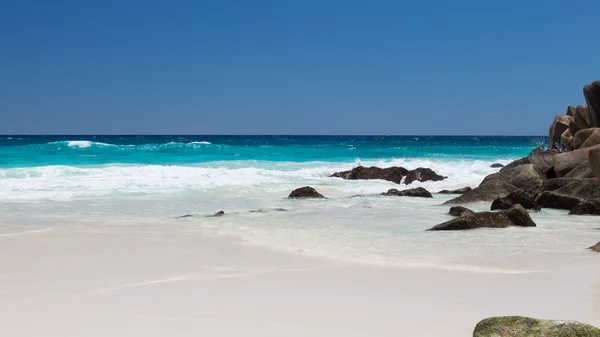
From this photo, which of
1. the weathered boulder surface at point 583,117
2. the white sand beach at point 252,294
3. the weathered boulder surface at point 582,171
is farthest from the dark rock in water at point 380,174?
the white sand beach at point 252,294

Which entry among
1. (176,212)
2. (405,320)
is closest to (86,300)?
(405,320)

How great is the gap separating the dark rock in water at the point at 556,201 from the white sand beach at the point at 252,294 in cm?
588

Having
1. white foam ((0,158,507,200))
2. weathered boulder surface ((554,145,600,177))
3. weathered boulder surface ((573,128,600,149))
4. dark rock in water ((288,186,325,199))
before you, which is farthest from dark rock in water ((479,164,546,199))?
white foam ((0,158,507,200))

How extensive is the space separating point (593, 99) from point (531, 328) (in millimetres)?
17487

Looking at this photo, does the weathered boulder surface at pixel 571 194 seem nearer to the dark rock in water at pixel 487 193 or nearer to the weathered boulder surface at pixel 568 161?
the dark rock in water at pixel 487 193

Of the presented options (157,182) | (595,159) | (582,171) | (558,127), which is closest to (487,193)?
(582,171)

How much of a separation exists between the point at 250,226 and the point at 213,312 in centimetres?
506

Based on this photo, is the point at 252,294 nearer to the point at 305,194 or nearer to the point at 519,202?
the point at 519,202

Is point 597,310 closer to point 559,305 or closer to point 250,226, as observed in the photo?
point 559,305

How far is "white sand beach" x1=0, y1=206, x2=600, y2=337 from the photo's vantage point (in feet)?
14.2

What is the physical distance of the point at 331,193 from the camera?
16.7 m

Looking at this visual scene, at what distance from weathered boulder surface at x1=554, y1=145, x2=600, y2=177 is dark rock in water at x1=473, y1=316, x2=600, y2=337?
12.4m

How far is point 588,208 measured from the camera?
11188 millimetres

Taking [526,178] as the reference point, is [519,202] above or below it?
below
